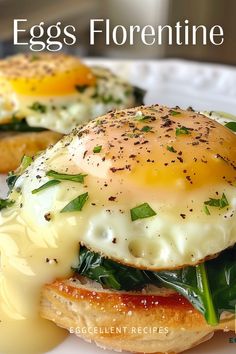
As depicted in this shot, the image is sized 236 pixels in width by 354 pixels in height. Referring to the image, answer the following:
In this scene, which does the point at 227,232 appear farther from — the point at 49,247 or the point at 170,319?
the point at 49,247

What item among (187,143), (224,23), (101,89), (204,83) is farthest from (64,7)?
(187,143)

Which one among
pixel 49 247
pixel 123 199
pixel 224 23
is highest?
pixel 123 199

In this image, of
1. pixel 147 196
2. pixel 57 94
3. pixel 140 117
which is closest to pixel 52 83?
pixel 57 94

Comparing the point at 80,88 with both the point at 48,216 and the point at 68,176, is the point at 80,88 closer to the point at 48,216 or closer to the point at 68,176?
the point at 68,176

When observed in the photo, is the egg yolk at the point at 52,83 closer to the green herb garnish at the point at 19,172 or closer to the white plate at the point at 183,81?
the white plate at the point at 183,81

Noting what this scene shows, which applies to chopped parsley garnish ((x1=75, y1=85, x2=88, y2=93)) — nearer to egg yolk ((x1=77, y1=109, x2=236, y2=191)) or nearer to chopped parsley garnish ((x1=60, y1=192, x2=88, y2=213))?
egg yolk ((x1=77, y1=109, x2=236, y2=191))
